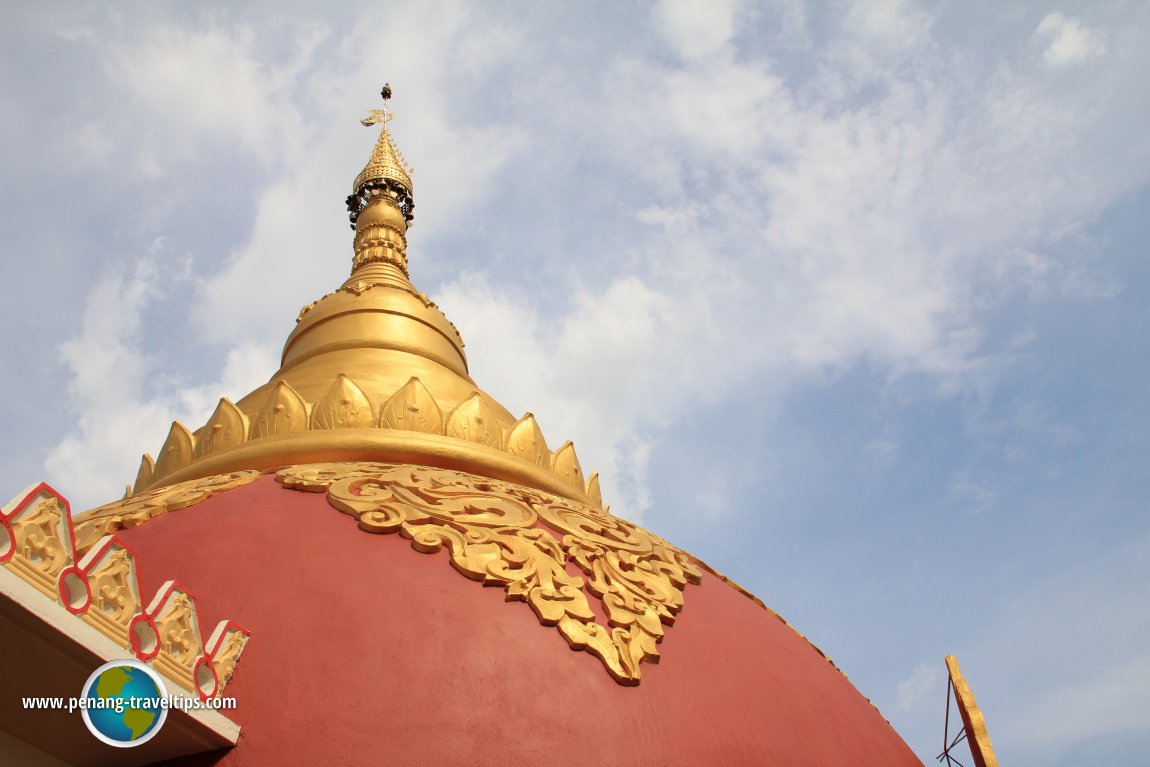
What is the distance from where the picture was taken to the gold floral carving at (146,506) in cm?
453

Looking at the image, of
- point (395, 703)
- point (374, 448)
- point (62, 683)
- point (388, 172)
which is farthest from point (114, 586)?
point (388, 172)

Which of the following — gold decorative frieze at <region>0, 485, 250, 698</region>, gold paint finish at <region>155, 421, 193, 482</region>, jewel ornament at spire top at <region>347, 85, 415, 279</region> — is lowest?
gold decorative frieze at <region>0, 485, 250, 698</region>

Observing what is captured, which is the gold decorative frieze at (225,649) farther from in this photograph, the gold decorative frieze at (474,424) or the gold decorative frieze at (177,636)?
the gold decorative frieze at (474,424)

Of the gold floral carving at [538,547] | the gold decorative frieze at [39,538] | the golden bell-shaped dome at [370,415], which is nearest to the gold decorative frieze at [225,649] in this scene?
the gold decorative frieze at [39,538]

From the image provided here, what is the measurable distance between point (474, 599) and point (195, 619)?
1.08m

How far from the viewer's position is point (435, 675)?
3.49 meters

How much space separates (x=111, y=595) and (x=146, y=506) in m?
1.96

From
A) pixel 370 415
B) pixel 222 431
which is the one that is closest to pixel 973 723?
pixel 370 415

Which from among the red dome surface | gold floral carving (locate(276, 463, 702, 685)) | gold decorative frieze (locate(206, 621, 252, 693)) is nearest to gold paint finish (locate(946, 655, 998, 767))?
the red dome surface

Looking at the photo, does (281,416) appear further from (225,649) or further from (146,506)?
(225,649)

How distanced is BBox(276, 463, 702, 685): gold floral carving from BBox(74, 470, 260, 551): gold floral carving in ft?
1.14

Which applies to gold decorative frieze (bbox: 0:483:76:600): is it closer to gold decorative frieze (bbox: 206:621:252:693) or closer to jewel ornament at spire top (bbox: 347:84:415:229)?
gold decorative frieze (bbox: 206:621:252:693)

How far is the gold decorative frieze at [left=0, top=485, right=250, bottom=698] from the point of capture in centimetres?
264

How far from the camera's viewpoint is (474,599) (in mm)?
3934
